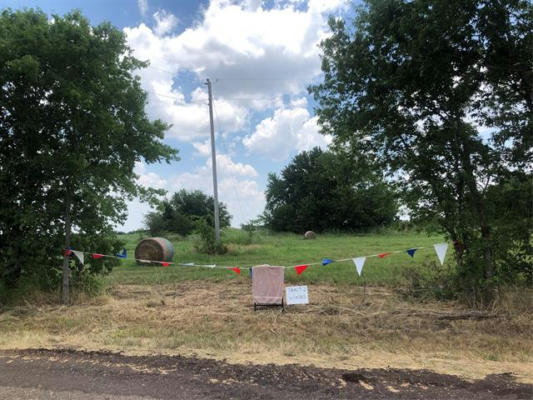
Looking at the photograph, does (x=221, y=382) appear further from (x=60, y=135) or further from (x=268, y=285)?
(x=60, y=135)

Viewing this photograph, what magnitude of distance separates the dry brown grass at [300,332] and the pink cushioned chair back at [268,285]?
30cm

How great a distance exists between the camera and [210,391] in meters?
3.85

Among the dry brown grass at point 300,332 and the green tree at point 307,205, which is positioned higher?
the green tree at point 307,205

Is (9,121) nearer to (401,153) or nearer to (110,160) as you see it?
(110,160)

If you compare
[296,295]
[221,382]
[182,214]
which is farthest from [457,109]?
[182,214]

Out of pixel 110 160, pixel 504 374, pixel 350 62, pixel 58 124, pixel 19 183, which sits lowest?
pixel 504 374

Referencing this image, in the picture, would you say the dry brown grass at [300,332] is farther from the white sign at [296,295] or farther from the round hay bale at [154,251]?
the round hay bale at [154,251]

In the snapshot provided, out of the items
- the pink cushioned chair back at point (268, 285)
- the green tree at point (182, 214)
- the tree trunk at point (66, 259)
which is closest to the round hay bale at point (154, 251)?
the tree trunk at point (66, 259)

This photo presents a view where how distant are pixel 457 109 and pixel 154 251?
13523 millimetres

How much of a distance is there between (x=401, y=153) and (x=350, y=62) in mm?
2107

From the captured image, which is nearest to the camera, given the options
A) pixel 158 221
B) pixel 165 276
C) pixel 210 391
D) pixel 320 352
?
pixel 210 391

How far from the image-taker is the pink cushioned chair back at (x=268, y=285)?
7492 millimetres

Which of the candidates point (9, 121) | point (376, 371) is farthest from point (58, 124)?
point (376, 371)

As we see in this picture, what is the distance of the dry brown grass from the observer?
4.83 metres
